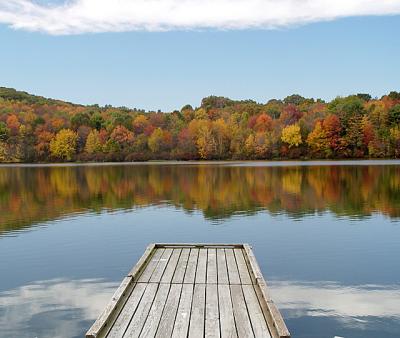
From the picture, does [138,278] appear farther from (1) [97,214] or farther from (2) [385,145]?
(2) [385,145]

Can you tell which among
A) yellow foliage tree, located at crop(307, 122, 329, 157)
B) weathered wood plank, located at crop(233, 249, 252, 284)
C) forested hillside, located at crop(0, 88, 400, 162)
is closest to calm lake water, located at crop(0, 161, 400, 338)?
weathered wood plank, located at crop(233, 249, 252, 284)

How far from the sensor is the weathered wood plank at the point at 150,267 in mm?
9766

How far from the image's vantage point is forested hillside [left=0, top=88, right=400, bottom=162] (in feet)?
310

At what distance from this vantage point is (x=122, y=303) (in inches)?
321

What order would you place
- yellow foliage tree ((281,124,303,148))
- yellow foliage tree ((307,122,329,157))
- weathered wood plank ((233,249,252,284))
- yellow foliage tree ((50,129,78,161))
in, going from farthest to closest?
yellow foliage tree ((50,129,78,161)) → yellow foliage tree ((281,124,303,148)) → yellow foliage tree ((307,122,329,157)) → weathered wood plank ((233,249,252,284))

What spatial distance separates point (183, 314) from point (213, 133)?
3995 inches

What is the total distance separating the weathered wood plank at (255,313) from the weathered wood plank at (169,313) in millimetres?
1232

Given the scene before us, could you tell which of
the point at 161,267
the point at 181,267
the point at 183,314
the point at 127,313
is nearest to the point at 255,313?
the point at 183,314

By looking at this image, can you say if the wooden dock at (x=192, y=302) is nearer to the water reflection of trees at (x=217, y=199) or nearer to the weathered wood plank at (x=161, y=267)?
the weathered wood plank at (x=161, y=267)

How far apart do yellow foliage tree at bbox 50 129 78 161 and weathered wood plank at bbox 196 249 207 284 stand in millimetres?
103905

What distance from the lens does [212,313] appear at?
7605mm

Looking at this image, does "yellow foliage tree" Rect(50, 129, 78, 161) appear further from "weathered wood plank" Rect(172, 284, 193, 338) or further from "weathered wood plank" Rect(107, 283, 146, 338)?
"weathered wood plank" Rect(172, 284, 193, 338)

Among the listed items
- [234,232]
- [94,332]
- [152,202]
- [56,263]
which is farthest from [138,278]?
[152,202]

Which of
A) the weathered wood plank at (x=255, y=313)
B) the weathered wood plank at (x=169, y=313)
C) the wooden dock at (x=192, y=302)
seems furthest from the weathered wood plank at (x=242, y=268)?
the weathered wood plank at (x=169, y=313)
